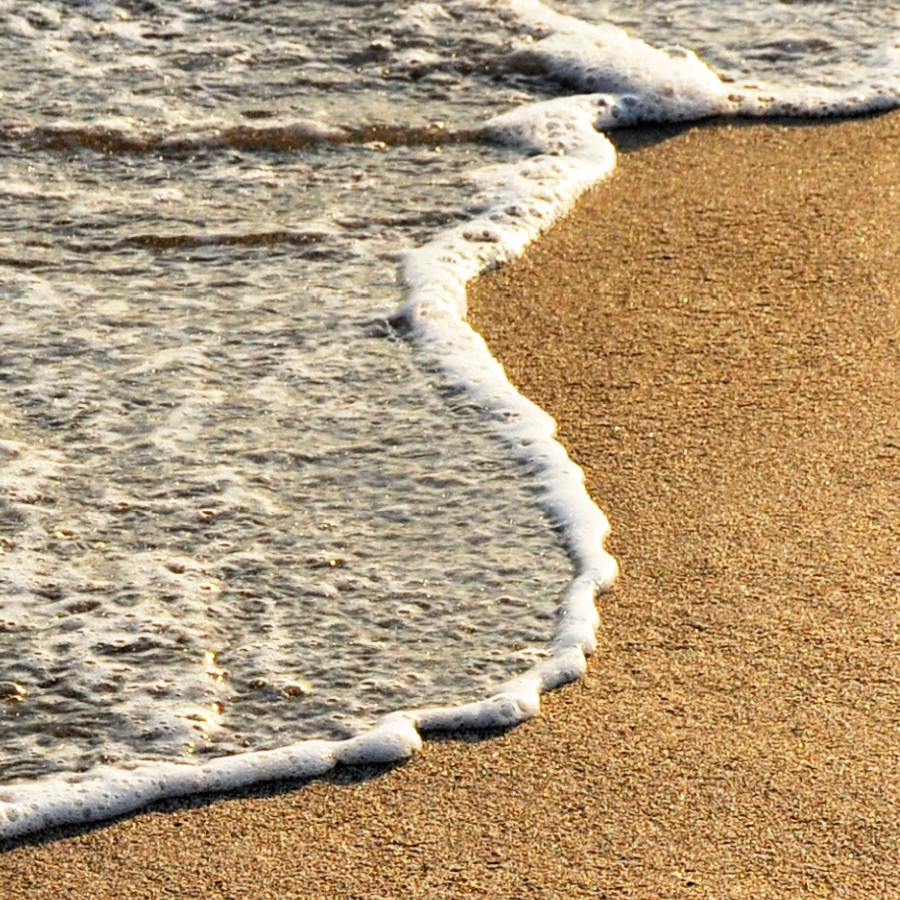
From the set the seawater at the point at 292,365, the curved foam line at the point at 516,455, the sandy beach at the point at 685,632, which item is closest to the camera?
the sandy beach at the point at 685,632

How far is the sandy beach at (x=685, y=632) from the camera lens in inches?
88.0

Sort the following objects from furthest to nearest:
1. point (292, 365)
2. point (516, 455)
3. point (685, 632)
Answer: point (292, 365) → point (516, 455) → point (685, 632)

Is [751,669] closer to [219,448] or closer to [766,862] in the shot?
[766,862]

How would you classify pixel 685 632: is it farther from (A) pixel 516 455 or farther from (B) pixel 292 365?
(B) pixel 292 365

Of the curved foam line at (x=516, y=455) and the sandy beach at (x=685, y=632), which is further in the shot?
the curved foam line at (x=516, y=455)

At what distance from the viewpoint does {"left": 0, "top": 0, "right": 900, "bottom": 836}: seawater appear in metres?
2.61

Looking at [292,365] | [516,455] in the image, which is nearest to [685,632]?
[516,455]

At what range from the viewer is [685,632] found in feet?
8.68

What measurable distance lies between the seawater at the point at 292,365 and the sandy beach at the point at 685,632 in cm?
A: 9

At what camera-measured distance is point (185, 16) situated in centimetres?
509

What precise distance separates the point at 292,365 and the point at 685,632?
1127 mm

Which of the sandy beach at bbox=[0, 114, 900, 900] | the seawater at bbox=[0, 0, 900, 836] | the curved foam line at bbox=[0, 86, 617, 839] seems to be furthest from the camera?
the seawater at bbox=[0, 0, 900, 836]

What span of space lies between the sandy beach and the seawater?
90mm

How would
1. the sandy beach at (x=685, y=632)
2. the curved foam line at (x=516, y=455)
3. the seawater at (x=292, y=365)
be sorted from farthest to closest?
the seawater at (x=292, y=365) < the curved foam line at (x=516, y=455) < the sandy beach at (x=685, y=632)
